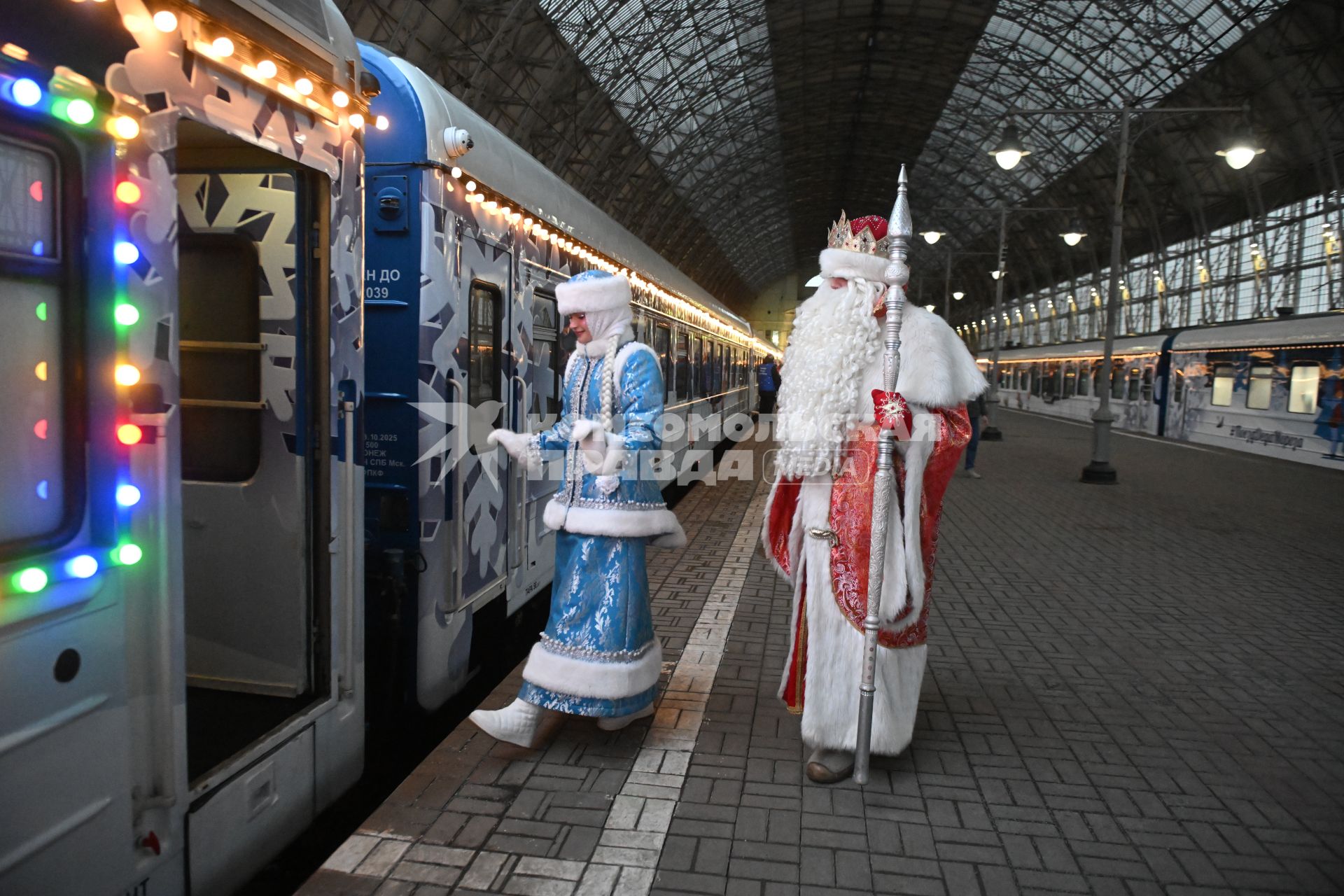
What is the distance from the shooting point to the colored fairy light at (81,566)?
202 cm

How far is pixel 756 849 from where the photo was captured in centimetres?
321

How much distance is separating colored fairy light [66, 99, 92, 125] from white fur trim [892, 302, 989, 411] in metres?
2.79

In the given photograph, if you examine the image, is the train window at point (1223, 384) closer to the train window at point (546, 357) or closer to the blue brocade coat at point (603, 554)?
the train window at point (546, 357)


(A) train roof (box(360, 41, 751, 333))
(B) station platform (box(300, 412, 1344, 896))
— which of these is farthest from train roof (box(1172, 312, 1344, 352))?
(A) train roof (box(360, 41, 751, 333))

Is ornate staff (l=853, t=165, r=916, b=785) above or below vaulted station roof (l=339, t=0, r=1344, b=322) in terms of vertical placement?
below

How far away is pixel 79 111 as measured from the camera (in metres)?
1.99

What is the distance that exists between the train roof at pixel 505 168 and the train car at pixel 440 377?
14 millimetres

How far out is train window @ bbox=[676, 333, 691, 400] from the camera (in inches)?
475

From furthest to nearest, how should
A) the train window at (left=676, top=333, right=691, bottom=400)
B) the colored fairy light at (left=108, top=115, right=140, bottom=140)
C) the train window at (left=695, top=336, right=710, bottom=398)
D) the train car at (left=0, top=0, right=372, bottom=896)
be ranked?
the train window at (left=695, top=336, right=710, bottom=398)
the train window at (left=676, top=333, right=691, bottom=400)
the colored fairy light at (left=108, top=115, right=140, bottom=140)
the train car at (left=0, top=0, right=372, bottom=896)

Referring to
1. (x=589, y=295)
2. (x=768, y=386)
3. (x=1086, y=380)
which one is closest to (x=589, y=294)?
(x=589, y=295)

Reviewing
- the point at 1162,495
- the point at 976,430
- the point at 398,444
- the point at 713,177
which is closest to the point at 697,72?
the point at 713,177

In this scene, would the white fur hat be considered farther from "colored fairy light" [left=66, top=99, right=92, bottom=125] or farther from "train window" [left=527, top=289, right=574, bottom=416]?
"colored fairy light" [left=66, top=99, right=92, bottom=125]

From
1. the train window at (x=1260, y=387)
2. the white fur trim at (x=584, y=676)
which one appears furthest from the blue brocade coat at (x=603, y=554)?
the train window at (x=1260, y=387)

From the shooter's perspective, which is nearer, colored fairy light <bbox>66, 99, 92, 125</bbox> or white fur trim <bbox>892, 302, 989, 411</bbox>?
colored fairy light <bbox>66, 99, 92, 125</bbox>
